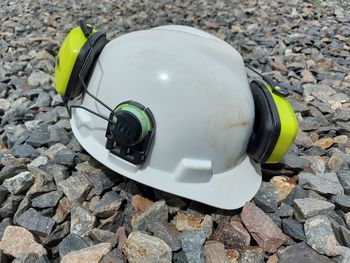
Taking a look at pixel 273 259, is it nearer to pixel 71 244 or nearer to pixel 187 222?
pixel 187 222

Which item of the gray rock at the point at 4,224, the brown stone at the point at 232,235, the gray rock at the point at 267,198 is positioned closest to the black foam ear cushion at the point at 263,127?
the gray rock at the point at 267,198

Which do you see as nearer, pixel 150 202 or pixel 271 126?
pixel 271 126

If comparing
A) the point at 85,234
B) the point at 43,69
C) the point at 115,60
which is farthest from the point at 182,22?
the point at 85,234

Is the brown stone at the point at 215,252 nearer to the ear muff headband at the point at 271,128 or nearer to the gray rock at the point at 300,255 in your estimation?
the gray rock at the point at 300,255

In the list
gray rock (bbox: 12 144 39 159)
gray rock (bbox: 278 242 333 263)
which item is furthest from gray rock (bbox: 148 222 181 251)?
gray rock (bbox: 12 144 39 159)

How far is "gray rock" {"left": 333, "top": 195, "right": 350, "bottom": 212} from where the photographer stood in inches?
62.3

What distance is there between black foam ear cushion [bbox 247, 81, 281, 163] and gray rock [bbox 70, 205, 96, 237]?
2.23 feet

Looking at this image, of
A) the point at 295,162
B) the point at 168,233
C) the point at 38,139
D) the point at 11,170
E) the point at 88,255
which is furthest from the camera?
the point at 38,139

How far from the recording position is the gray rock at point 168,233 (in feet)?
4.61

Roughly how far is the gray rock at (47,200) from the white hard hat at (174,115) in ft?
0.76

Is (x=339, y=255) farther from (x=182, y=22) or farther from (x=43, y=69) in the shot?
(x=182, y=22)

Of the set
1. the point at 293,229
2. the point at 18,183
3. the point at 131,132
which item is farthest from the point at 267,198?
the point at 18,183

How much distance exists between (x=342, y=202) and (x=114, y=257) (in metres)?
0.93

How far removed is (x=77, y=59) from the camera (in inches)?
61.9
